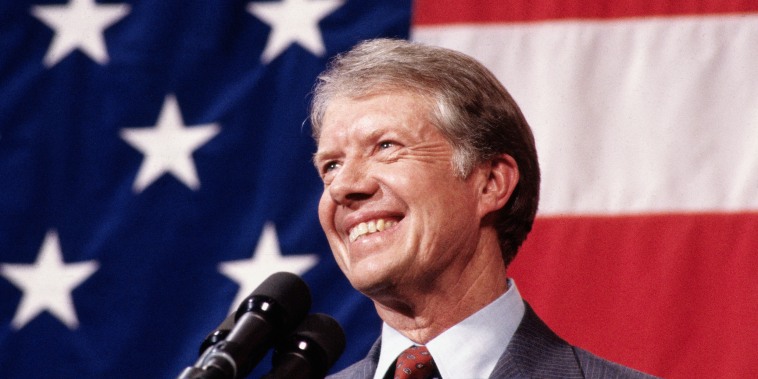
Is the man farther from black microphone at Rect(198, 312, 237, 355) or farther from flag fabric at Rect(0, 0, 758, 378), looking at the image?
flag fabric at Rect(0, 0, 758, 378)

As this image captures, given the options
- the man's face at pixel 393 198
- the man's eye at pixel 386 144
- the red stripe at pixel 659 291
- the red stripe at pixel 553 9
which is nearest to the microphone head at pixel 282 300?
the man's face at pixel 393 198

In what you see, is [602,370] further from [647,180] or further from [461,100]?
[647,180]

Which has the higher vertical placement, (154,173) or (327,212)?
(154,173)

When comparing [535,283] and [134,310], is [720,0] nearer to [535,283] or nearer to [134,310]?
[535,283]

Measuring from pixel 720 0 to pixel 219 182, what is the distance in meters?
1.28

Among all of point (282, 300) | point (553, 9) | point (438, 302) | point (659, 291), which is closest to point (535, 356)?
point (438, 302)

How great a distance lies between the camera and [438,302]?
174cm

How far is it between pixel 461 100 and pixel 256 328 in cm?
66

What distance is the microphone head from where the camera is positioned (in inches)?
51.1

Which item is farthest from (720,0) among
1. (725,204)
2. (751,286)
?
(751,286)

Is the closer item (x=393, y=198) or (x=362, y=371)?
(x=393, y=198)

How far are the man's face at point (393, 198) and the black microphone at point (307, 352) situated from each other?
326 mm

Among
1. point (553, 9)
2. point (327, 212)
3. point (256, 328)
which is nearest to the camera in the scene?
point (256, 328)

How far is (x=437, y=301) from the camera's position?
1.74m
